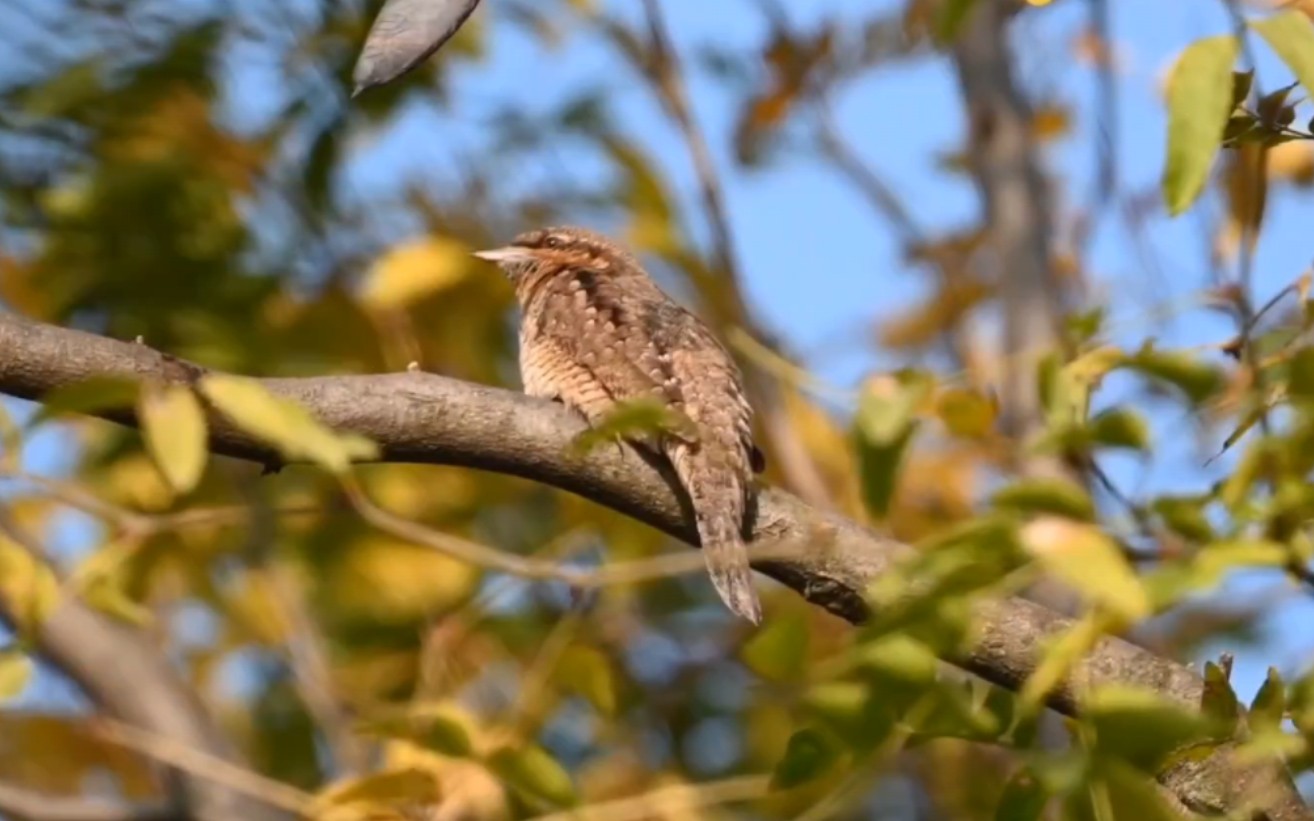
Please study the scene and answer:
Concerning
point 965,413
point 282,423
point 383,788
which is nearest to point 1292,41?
point 282,423

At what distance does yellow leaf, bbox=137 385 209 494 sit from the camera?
1.63 m

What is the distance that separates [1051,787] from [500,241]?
3902mm

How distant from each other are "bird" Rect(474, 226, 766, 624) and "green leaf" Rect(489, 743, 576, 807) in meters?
0.32

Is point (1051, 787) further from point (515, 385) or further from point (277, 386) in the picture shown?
point (515, 385)

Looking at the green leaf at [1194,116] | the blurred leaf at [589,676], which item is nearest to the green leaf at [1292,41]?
the green leaf at [1194,116]

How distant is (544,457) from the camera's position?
247 centimetres

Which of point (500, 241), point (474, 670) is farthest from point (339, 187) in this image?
point (474, 670)

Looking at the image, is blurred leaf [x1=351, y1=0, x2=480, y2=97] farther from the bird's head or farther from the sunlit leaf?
the bird's head

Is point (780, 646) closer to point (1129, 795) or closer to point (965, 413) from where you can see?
point (1129, 795)

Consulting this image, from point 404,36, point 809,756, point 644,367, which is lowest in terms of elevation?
point 644,367

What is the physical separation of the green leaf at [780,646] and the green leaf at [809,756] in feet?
0.33

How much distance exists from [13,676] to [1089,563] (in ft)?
4.45

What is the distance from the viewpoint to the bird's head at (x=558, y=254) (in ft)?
14.8

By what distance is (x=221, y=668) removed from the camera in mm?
5254
